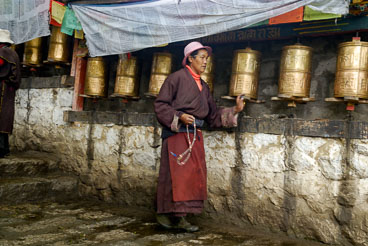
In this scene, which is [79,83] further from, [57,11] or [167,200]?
[167,200]

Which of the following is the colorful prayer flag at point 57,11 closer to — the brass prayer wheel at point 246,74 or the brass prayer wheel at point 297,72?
the brass prayer wheel at point 246,74

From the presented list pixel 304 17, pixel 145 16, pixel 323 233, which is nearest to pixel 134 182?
pixel 145 16

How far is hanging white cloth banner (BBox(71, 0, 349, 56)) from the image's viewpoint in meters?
3.37

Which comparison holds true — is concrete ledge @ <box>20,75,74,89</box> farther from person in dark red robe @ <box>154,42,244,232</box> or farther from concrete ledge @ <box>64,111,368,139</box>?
person in dark red robe @ <box>154,42,244,232</box>

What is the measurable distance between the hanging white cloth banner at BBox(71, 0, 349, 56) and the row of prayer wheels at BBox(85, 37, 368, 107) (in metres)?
0.50

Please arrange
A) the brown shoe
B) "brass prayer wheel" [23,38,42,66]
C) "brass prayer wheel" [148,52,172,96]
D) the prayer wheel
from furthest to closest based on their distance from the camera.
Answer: "brass prayer wheel" [23,38,42,66]
"brass prayer wheel" [148,52,172,96]
the prayer wheel
the brown shoe

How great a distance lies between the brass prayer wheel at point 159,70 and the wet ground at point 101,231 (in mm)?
1470

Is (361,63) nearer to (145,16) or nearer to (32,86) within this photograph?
(145,16)

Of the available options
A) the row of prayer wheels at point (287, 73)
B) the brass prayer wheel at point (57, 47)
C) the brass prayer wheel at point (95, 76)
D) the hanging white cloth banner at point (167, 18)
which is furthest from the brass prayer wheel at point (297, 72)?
the brass prayer wheel at point (57, 47)

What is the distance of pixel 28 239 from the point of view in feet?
10.6

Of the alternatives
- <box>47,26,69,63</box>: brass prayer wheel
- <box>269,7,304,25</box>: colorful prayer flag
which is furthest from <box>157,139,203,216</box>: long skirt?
<box>47,26,69,63</box>: brass prayer wheel

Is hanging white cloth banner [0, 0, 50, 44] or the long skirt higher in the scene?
hanging white cloth banner [0, 0, 50, 44]

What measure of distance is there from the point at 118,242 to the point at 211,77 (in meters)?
2.10

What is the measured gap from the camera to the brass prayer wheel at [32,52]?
580 centimetres
